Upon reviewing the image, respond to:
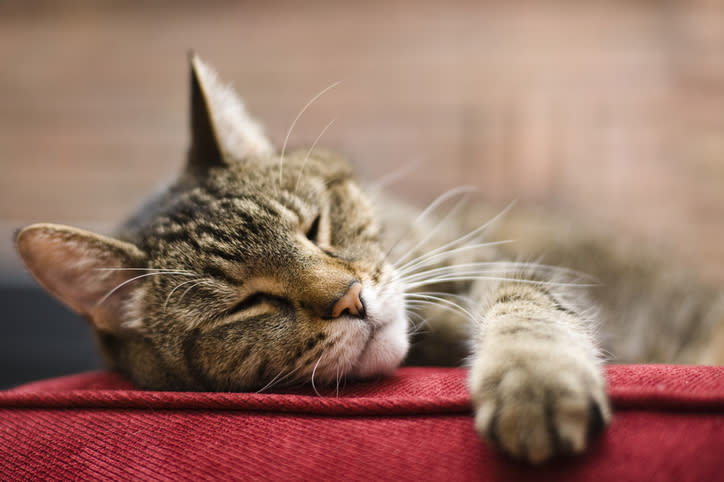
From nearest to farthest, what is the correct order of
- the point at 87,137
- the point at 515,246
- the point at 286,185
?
the point at 286,185, the point at 515,246, the point at 87,137

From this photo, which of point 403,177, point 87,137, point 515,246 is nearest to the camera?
point 515,246

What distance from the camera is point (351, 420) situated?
61 cm

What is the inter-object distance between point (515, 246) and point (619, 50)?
1634 millimetres

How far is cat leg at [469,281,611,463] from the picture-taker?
18.9 inches

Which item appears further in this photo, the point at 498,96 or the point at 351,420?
the point at 498,96

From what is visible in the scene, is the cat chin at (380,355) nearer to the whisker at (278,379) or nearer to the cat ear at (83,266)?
the whisker at (278,379)

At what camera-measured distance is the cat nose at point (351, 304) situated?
77 cm

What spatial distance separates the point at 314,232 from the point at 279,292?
174mm

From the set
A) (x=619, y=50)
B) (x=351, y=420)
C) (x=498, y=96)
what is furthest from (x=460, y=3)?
(x=351, y=420)

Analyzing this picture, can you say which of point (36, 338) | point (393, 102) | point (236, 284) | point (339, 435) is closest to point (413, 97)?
point (393, 102)

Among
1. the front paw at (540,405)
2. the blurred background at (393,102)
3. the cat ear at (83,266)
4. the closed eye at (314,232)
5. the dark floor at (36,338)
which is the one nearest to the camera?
the front paw at (540,405)

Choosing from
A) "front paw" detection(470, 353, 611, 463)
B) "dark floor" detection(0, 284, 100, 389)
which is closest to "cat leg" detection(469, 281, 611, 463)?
"front paw" detection(470, 353, 611, 463)

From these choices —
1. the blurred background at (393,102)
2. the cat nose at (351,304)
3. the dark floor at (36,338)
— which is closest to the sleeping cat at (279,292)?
the cat nose at (351,304)

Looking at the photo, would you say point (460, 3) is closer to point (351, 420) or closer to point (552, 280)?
point (552, 280)
